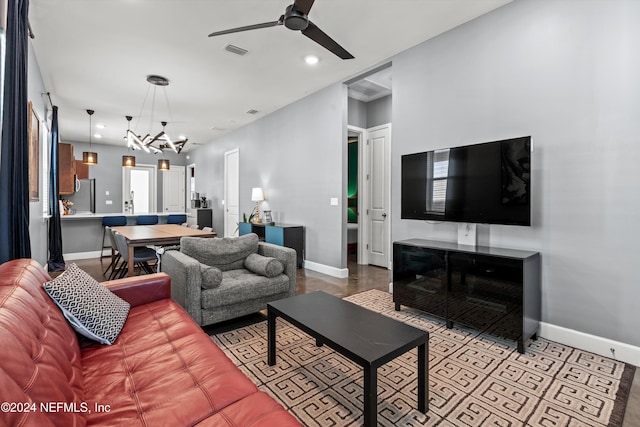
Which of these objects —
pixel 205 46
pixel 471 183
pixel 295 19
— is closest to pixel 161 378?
pixel 295 19

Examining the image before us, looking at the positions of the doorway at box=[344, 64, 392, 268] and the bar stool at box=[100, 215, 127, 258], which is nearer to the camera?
the doorway at box=[344, 64, 392, 268]

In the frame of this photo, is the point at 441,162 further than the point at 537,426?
Yes

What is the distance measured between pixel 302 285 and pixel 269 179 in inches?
108

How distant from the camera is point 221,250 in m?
3.13

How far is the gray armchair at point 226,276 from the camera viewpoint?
2576 mm

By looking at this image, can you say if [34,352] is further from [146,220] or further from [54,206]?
[146,220]

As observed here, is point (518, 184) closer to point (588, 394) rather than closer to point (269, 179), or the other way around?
point (588, 394)

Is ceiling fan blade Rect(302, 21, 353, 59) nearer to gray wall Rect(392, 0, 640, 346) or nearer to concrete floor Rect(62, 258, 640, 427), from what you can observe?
gray wall Rect(392, 0, 640, 346)

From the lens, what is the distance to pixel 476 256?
2.60 m

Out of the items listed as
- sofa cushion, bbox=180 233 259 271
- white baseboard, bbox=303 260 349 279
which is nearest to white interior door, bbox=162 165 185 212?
white baseboard, bbox=303 260 349 279

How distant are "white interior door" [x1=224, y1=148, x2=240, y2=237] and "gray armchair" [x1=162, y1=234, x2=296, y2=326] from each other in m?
4.43

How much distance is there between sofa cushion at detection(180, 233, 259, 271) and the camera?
3.01 m

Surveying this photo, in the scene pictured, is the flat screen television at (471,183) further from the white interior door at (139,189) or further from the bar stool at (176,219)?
the white interior door at (139,189)

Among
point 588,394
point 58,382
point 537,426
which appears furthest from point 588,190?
point 58,382
